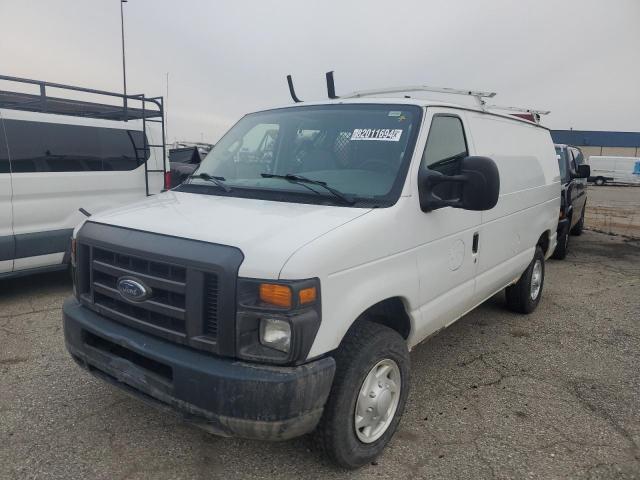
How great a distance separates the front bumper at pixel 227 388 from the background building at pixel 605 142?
60.5 meters

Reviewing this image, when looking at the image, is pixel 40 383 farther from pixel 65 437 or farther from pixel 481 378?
pixel 481 378

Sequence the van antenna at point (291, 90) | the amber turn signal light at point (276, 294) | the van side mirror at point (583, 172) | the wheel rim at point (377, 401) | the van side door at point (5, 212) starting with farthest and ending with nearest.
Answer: the van side mirror at point (583, 172) < the van side door at point (5, 212) < the van antenna at point (291, 90) < the wheel rim at point (377, 401) < the amber turn signal light at point (276, 294)

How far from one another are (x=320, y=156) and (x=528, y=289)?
10.6 feet

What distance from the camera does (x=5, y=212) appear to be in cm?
531

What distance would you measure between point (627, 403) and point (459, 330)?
1.66 meters

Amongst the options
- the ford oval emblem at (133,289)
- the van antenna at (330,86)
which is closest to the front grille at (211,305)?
the ford oval emblem at (133,289)

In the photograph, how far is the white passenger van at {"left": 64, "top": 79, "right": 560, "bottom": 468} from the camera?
2250 mm

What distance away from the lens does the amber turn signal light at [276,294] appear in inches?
86.0

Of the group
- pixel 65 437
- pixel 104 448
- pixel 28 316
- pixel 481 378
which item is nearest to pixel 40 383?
pixel 65 437

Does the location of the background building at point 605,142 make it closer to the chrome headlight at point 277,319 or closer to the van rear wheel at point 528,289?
the van rear wheel at point 528,289

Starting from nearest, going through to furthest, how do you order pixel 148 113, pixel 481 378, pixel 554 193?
pixel 481 378 → pixel 554 193 → pixel 148 113

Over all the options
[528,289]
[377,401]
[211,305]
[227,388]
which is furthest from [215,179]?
[528,289]

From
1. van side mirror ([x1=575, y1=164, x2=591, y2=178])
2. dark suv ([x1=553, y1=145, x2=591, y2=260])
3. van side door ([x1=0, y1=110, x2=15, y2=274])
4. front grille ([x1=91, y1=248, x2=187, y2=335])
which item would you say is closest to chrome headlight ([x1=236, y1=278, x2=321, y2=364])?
front grille ([x1=91, y1=248, x2=187, y2=335])

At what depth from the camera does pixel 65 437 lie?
2.99 metres
